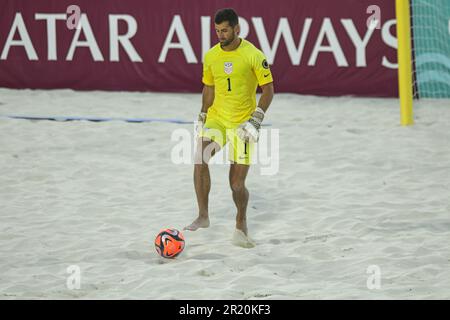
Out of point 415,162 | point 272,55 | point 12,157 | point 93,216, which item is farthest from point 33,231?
point 272,55

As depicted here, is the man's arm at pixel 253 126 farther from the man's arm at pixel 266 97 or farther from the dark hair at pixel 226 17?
the dark hair at pixel 226 17

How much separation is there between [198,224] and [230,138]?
0.92 meters

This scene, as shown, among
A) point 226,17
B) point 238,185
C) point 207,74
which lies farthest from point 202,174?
point 226,17

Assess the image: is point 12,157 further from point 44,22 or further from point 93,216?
point 44,22

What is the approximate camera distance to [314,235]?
7.98 m

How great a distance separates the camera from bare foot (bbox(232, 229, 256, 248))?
769 cm

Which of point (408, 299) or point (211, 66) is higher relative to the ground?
point (211, 66)

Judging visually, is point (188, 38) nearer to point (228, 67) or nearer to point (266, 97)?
point (228, 67)

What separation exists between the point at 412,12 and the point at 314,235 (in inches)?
281

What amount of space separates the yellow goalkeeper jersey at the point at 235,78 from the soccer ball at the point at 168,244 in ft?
3.93

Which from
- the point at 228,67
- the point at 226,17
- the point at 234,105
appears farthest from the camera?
the point at 234,105

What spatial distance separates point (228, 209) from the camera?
8.97 meters

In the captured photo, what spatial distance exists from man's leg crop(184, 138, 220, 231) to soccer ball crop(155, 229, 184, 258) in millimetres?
774
